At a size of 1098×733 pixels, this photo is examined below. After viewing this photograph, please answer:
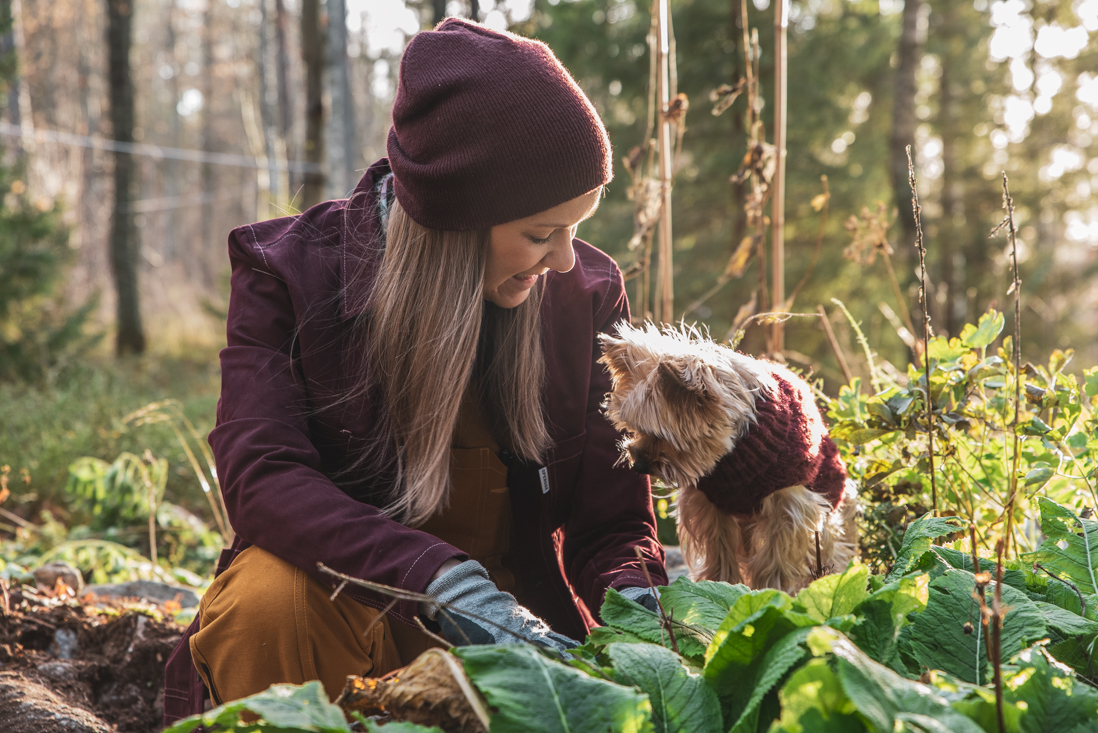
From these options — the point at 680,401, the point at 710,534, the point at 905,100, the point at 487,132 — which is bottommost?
the point at 710,534

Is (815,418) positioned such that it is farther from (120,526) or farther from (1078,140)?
(1078,140)

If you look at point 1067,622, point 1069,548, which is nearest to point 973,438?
point 1069,548

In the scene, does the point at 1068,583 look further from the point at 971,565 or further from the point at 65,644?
the point at 65,644

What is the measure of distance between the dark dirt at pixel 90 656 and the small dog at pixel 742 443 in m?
1.43

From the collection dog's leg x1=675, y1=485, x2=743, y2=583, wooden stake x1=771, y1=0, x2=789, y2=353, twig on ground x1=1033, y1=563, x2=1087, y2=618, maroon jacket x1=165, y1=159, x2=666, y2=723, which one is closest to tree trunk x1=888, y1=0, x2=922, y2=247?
wooden stake x1=771, y1=0, x2=789, y2=353

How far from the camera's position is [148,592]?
297 centimetres

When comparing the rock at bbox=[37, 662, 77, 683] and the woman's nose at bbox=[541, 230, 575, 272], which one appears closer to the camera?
the woman's nose at bbox=[541, 230, 575, 272]

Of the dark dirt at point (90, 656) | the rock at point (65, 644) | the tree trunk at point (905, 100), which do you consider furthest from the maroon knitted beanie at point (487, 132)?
the tree trunk at point (905, 100)

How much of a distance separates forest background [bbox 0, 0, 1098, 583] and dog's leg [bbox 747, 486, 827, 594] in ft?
2.10

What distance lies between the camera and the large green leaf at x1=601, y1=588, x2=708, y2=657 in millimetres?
1079

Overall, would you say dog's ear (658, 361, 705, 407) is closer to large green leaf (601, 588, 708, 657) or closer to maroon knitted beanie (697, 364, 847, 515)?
maroon knitted beanie (697, 364, 847, 515)

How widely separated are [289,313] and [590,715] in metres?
1.35

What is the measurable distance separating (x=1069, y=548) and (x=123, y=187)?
11945 mm

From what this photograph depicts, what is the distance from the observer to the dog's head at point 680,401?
1.87 metres
